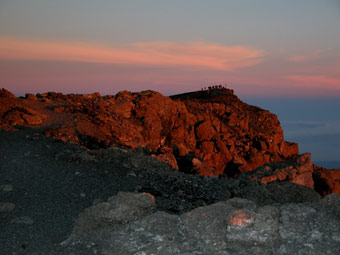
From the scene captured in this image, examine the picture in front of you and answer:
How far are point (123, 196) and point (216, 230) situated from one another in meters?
2.80

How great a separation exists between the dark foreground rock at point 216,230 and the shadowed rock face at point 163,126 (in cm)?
895

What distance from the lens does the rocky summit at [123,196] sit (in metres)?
6.97

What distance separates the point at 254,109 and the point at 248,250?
43729 millimetres

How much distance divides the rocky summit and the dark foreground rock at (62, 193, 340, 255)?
0.02 metres

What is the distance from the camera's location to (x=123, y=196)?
348 inches

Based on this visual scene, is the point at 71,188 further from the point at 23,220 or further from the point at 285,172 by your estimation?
the point at 285,172

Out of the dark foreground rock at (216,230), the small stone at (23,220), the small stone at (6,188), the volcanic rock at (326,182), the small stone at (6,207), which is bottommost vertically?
the volcanic rock at (326,182)

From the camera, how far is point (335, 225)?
6992mm

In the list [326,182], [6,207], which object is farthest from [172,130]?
[6,207]

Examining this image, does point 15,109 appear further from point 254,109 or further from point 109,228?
point 254,109


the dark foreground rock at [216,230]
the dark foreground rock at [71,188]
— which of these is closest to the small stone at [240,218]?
the dark foreground rock at [216,230]

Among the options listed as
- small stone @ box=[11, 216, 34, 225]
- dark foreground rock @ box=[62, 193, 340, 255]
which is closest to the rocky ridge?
small stone @ box=[11, 216, 34, 225]

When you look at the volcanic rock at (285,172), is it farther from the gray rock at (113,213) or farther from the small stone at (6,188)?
the small stone at (6,188)

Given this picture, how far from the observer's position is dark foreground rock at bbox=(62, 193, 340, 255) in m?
6.67
